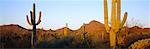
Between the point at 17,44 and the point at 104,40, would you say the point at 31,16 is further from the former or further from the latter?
the point at 104,40

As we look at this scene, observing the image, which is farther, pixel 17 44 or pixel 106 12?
pixel 17 44

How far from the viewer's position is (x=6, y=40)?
2427cm

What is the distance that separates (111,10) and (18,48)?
24.0ft

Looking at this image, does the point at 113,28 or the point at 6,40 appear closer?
the point at 113,28

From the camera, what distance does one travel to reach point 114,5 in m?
18.6

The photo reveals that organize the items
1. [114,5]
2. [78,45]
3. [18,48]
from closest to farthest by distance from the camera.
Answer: [114,5] → [18,48] → [78,45]

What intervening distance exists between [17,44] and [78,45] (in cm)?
427

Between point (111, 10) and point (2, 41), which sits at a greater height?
point (111, 10)

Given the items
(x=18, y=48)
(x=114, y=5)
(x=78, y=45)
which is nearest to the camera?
(x=114, y=5)

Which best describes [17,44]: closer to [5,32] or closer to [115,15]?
[5,32]

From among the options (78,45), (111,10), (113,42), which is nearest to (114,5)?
(111,10)

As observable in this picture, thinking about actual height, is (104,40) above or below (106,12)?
below

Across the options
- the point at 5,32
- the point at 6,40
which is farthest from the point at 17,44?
the point at 5,32

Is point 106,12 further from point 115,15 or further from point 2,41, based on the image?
point 2,41
